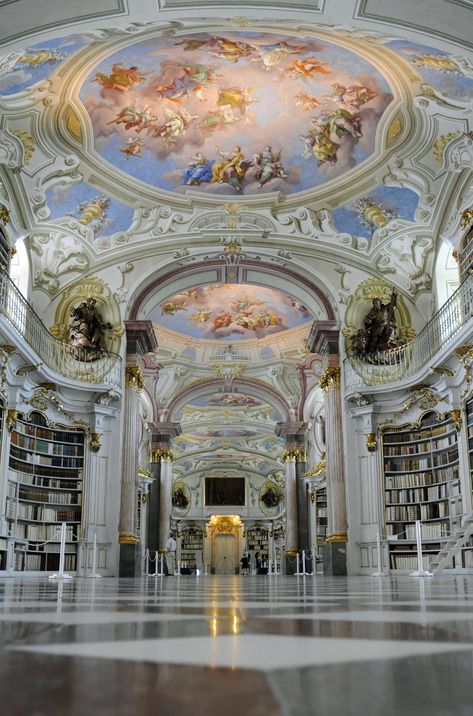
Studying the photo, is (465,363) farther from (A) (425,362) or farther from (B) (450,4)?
(B) (450,4)

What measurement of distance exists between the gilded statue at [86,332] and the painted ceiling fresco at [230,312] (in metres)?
6.63

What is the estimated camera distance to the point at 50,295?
18375 millimetres

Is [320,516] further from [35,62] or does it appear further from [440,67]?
[35,62]

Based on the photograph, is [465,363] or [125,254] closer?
[465,363]

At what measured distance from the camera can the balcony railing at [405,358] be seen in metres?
16.4

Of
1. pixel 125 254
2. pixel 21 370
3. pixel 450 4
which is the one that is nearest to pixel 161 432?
pixel 125 254

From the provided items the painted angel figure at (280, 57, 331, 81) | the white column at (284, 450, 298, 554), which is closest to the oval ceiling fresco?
the painted angel figure at (280, 57, 331, 81)

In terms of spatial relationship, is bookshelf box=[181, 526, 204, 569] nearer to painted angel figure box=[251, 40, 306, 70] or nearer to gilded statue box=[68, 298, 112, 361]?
gilded statue box=[68, 298, 112, 361]

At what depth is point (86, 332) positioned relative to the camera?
18422 mm

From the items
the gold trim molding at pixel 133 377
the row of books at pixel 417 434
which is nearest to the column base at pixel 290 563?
the row of books at pixel 417 434

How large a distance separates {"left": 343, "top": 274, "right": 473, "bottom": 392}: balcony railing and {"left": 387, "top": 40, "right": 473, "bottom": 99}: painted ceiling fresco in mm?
4564

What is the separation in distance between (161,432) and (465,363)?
1751 cm

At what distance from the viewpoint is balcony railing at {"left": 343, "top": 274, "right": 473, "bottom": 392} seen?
16400 millimetres

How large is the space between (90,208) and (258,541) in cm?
3497
